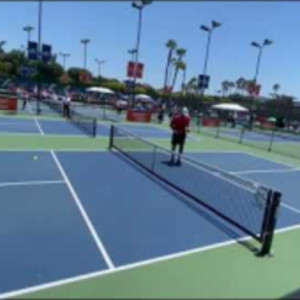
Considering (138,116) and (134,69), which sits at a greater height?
(134,69)

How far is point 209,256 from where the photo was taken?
6.49 metres

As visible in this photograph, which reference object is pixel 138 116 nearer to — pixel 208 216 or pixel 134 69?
pixel 134 69

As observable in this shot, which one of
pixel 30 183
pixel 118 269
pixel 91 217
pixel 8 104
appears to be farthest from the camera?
pixel 8 104

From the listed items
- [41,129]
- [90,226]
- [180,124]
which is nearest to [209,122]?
[41,129]

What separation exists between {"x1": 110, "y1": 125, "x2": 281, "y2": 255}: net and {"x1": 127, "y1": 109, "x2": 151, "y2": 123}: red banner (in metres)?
15.6

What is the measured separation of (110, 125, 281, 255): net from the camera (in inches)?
268

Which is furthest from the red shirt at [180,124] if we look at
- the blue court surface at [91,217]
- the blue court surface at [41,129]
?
the blue court surface at [41,129]

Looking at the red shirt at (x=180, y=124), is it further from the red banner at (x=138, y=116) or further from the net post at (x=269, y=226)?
the red banner at (x=138, y=116)

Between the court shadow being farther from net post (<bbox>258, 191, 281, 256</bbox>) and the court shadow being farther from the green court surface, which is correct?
net post (<bbox>258, 191, 281, 256</bbox>)

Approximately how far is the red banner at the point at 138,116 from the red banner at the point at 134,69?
11.6ft

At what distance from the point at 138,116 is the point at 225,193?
21748 millimetres

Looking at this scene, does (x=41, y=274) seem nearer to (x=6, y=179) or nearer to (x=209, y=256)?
(x=209, y=256)

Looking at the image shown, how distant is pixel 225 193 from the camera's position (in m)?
10.5

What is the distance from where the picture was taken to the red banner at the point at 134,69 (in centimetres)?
3331
